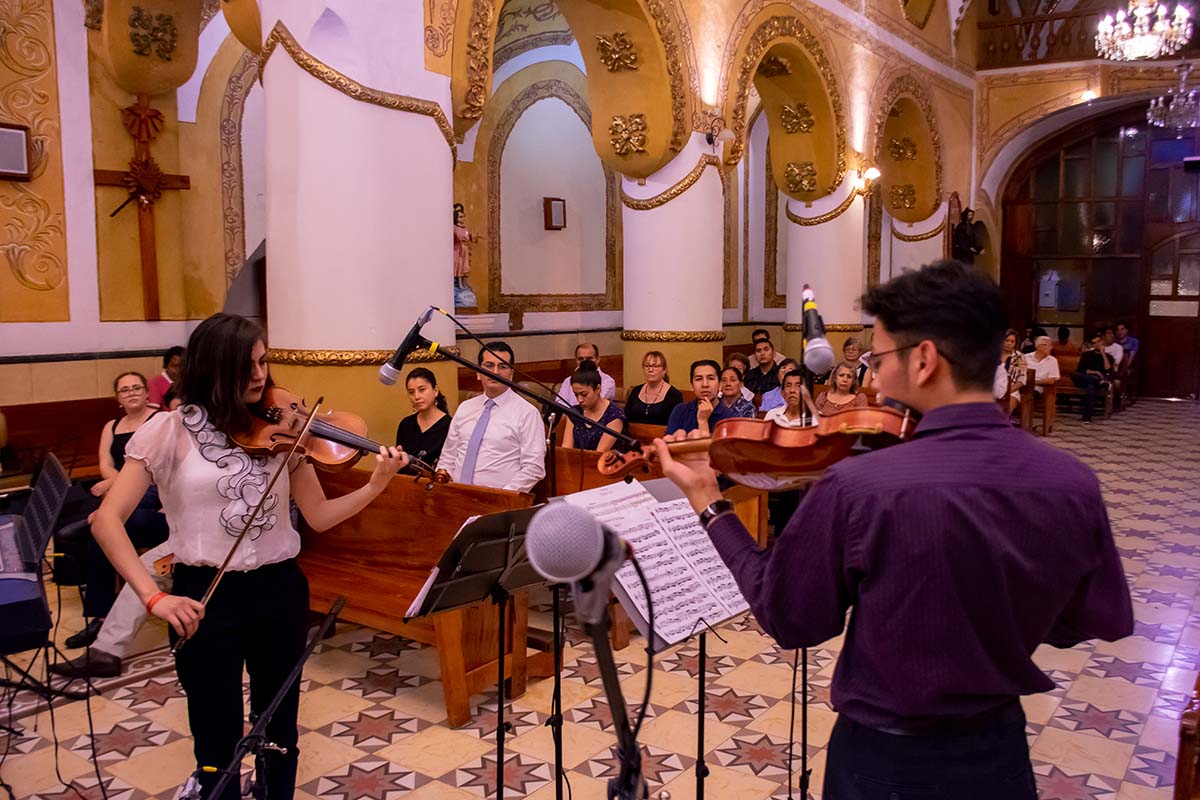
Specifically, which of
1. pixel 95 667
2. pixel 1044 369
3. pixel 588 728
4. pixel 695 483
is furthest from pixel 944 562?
pixel 1044 369

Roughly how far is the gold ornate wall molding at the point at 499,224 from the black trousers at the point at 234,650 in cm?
853

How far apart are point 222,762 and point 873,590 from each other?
6.62ft

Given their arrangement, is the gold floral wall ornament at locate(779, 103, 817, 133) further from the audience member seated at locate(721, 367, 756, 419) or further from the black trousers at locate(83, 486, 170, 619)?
the black trousers at locate(83, 486, 170, 619)

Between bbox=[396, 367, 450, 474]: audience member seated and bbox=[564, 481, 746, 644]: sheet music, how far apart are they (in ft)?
9.99

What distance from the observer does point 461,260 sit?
329 inches

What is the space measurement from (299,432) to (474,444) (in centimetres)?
237

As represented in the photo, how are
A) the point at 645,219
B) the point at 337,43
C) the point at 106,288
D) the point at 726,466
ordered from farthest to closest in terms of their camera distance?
the point at 645,219 < the point at 106,288 < the point at 337,43 < the point at 726,466

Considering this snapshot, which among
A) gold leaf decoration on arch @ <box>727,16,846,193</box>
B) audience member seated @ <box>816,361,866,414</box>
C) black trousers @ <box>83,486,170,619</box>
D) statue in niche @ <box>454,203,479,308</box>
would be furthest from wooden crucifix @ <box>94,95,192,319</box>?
audience member seated @ <box>816,361,866,414</box>

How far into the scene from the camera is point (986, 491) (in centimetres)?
160

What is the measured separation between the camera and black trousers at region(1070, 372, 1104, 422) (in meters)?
14.5

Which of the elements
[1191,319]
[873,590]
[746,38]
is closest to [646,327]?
[746,38]

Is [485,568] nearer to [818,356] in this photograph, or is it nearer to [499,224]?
[818,356]

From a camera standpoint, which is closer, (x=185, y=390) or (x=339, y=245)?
(x=185, y=390)

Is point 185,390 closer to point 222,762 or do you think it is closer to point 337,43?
point 222,762
